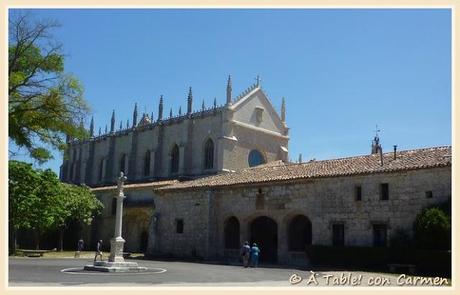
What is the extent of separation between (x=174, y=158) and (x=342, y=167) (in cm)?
2588

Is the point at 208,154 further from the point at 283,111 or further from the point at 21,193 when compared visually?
the point at 21,193

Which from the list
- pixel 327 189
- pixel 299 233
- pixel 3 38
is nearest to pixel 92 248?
pixel 299 233

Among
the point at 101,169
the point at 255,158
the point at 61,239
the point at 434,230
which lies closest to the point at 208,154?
the point at 255,158

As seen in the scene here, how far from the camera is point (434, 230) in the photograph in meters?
23.1

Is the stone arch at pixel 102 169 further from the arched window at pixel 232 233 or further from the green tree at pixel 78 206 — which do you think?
the arched window at pixel 232 233

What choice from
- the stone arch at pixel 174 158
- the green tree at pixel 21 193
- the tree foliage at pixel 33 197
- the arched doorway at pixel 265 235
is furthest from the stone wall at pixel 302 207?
the stone arch at pixel 174 158

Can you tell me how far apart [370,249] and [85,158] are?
154 feet

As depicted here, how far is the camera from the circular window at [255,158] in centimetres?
5031

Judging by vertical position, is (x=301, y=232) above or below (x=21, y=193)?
below

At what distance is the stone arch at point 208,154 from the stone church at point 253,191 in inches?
3.8

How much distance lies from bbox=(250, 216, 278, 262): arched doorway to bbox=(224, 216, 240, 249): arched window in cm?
113

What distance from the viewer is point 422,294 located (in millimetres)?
12227

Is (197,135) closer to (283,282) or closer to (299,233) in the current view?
(299,233)

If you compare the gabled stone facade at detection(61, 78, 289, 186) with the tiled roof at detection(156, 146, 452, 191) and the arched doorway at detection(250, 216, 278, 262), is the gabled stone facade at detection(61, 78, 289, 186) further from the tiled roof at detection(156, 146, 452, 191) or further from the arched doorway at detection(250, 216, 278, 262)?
the arched doorway at detection(250, 216, 278, 262)
